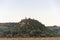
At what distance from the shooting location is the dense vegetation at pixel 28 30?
7809 mm

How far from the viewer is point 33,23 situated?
830 centimetres

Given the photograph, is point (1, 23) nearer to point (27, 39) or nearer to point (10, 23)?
point (10, 23)

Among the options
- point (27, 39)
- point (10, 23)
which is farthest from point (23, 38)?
point (10, 23)

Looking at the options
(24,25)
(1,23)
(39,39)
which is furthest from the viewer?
(24,25)

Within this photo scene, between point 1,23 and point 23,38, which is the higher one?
point 1,23

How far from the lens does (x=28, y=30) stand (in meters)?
7.94

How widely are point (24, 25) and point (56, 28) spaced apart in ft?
4.10

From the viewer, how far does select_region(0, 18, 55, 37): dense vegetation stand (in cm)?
781

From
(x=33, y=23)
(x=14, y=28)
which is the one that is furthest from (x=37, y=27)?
(x=14, y=28)

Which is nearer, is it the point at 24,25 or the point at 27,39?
the point at 27,39

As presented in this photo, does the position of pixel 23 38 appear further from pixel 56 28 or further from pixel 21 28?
→ pixel 56 28

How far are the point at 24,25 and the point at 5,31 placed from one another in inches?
31.3

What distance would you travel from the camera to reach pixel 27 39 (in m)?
7.12

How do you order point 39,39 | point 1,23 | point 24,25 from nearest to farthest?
point 39,39 → point 1,23 → point 24,25
